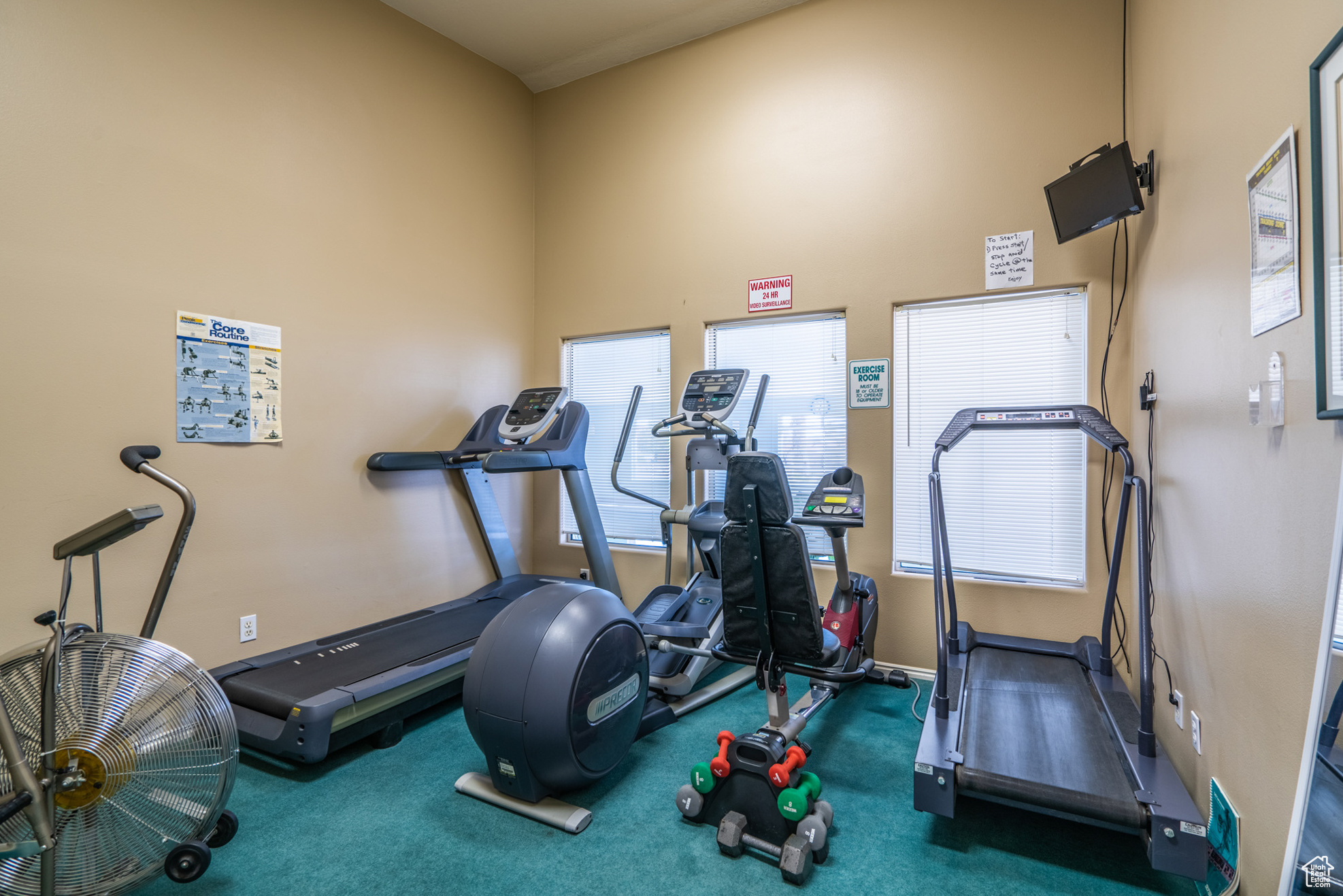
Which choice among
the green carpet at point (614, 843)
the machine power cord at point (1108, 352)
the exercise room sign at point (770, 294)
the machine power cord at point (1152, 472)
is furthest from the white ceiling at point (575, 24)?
the green carpet at point (614, 843)

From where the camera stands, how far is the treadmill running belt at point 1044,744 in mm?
1899

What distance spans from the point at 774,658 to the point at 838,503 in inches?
27.5

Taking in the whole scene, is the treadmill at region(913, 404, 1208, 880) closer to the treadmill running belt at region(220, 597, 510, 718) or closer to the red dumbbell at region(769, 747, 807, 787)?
the red dumbbell at region(769, 747, 807, 787)

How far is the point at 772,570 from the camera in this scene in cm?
233

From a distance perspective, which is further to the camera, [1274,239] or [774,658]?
[774,658]

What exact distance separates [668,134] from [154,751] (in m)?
4.22

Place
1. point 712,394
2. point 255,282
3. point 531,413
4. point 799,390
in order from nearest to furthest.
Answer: point 255,282 < point 712,394 < point 531,413 < point 799,390

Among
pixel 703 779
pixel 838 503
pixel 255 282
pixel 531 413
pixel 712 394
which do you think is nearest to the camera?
pixel 703 779

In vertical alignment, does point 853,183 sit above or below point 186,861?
above

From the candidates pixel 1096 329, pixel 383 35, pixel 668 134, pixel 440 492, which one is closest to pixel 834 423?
pixel 1096 329

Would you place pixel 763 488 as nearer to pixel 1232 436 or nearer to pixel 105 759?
pixel 1232 436

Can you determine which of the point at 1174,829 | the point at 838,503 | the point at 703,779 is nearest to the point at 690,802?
the point at 703,779

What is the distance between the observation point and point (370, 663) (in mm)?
2898

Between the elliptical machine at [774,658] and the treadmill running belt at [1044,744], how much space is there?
421 mm
